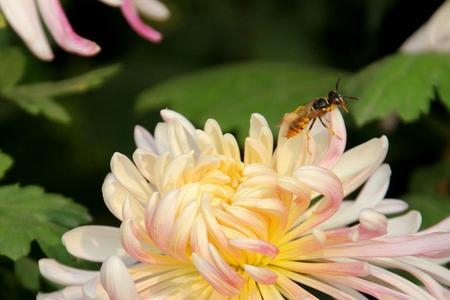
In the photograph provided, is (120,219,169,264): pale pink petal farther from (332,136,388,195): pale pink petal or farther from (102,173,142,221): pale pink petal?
(332,136,388,195): pale pink petal

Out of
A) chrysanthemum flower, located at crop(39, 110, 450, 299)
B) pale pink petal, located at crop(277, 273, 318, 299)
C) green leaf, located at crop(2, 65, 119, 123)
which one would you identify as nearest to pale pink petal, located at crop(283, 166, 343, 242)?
chrysanthemum flower, located at crop(39, 110, 450, 299)

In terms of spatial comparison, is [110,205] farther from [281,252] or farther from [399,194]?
[399,194]

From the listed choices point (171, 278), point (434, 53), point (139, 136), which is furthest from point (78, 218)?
A: point (434, 53)

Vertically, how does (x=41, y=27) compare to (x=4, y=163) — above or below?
above

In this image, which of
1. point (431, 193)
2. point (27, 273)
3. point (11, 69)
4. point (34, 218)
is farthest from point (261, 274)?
point (431, 193)

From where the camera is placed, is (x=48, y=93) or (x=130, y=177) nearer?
(x=130, y=177)

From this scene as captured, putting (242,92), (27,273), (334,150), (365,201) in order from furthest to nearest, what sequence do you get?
(242,92), (27,273), (365,201), (334,150)

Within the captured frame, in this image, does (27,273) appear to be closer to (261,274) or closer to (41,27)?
(41,27)
